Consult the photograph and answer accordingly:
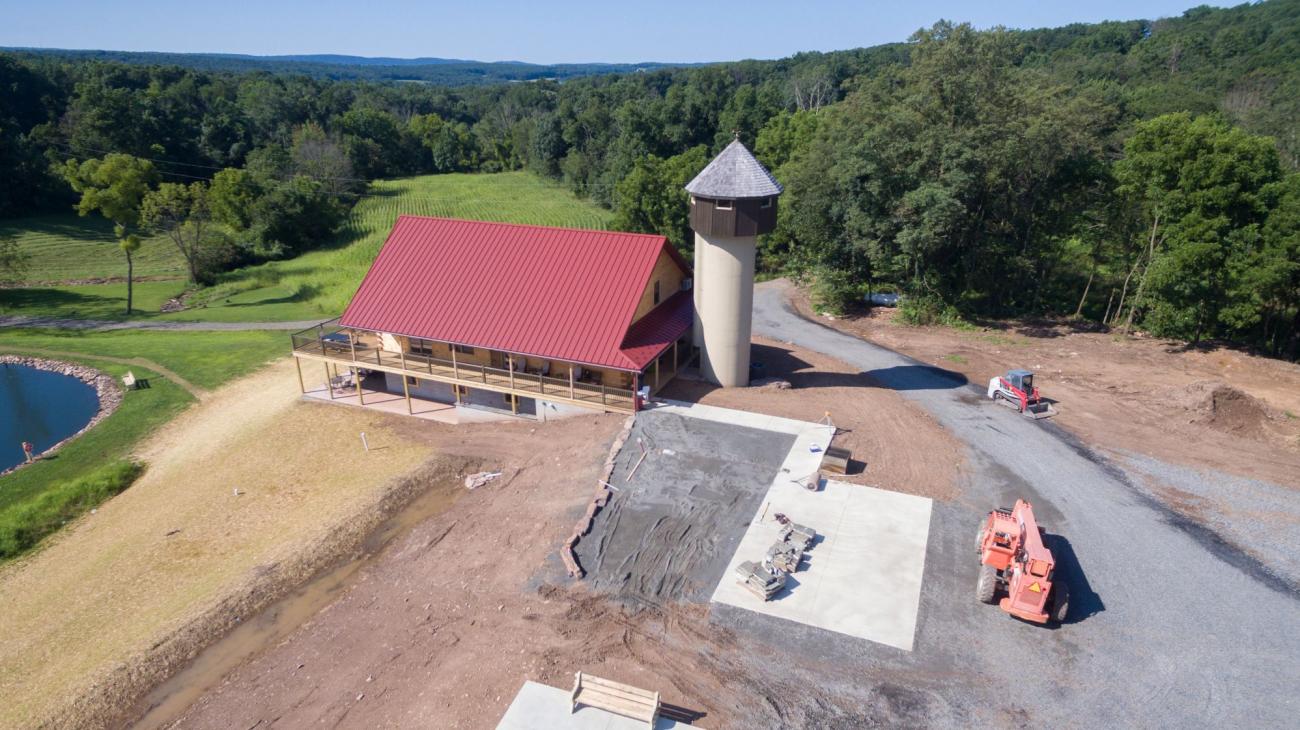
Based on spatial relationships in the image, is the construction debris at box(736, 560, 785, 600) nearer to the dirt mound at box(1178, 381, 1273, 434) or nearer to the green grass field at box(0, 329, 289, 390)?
the dirt mound at box(1178, 381, 1273, 434)

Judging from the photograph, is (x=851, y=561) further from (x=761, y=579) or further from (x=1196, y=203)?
(x=1196, y=203)

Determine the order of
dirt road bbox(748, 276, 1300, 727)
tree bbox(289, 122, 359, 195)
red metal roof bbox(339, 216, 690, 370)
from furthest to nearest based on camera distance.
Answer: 1. tree bbox(289, 122, 359, 195)
2. red metal roof bbox(339, 216, 690, 370)
3. dirt road bbox(748, 276, 1300, 727)

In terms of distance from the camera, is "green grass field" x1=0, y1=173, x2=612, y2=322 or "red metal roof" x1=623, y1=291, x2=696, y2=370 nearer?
"red metal roof" x1=623, y1=291, x2=696, y2=370

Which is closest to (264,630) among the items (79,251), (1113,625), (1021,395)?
(1113,625)

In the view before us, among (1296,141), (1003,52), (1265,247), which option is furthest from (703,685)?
(1296,141)

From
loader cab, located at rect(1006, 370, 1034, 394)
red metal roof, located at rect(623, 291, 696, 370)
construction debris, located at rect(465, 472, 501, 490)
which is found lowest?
construction debris, located at rect(465, 472, 501, 490)

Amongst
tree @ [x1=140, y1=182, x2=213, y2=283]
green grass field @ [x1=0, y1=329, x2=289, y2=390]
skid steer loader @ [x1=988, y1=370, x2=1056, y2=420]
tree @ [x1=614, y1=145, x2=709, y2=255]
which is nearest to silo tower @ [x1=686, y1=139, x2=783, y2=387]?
skid steer loader @ [x1=988, y1=370, x2=1056, y2=420]

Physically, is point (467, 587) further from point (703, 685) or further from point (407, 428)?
point (407, 428)
